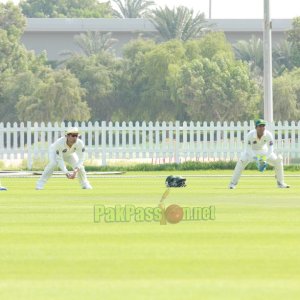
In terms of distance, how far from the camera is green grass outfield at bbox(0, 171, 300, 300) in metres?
9.80

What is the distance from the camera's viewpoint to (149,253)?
40.0ft

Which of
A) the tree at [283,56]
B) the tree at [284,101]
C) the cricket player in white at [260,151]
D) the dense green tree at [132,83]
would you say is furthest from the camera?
the tree at [283,56]

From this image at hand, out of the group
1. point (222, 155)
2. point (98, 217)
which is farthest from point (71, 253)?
point (222, 155)

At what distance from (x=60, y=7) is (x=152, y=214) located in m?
130

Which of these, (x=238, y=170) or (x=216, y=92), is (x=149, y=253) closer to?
(x=238, y=170)

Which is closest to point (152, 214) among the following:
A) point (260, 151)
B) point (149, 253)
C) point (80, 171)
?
point (149, 253)

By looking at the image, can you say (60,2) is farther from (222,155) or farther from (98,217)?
(98,217)

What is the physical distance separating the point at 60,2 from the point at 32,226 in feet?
437

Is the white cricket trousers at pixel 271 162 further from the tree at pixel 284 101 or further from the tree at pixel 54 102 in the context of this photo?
the tree at pixel 54 102

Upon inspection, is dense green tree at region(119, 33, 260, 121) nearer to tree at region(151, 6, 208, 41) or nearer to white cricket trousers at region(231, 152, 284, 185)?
tree at region(151, 6, 208, 41)

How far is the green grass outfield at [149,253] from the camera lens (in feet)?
32.1

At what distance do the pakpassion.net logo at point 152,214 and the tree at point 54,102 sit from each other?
5552 centimetres

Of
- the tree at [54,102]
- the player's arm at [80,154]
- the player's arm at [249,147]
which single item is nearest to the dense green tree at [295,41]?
the tree at [54,102]

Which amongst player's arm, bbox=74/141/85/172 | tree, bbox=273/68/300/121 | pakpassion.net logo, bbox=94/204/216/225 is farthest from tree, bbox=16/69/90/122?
pakpassion.net logo, bbox=94/204/216/225
